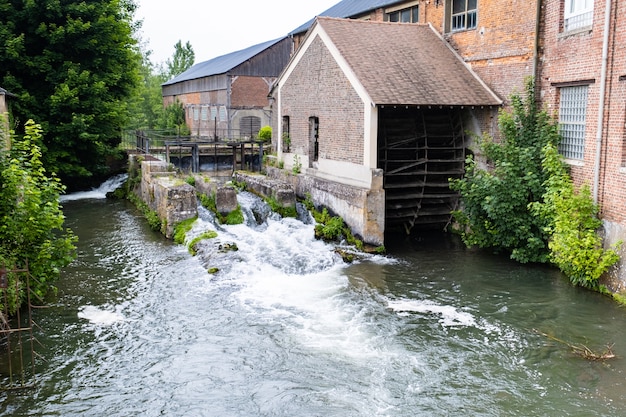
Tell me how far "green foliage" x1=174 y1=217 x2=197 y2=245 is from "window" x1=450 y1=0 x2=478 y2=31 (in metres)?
9.58

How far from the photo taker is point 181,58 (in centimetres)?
6350

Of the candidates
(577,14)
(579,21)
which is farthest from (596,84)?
(577,14)

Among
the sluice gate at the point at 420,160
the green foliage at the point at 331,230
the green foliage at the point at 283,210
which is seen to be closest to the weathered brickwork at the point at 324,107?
the sluice gate at the point at 420,160

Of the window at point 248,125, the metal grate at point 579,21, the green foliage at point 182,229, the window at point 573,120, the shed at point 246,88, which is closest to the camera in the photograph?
the metal grate at point 579,21

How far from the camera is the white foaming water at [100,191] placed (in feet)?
77.2

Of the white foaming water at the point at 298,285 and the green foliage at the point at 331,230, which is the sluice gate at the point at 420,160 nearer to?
the green foliage at the point at 331,230

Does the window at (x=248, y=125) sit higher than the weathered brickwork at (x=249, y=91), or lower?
lower

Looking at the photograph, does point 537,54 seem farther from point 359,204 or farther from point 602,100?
point 359,204

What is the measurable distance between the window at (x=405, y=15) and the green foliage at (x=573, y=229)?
9.12 m

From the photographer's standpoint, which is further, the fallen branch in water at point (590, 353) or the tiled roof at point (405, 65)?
the tiled roof at point (405, 65)

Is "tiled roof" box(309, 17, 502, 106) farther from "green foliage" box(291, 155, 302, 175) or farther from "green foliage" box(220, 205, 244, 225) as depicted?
"green foliage" box(220, 205, 244, 225)

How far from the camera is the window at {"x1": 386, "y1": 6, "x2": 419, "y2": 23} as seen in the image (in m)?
20.0

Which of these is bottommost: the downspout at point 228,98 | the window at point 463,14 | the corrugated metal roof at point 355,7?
the downspout at point 228,98

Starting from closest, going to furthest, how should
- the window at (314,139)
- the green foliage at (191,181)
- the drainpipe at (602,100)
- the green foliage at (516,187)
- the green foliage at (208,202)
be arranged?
the drainpipe at (602,100) < the green foliage at (516,187) < the green foliage at (208,202) < the window at (314,139) < the green foliage at (191,181)
